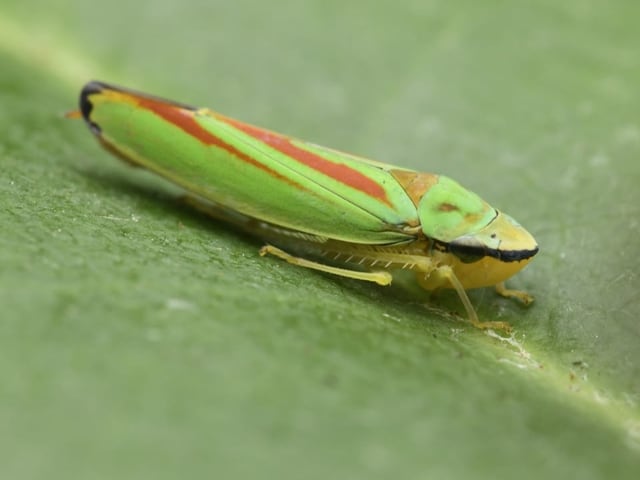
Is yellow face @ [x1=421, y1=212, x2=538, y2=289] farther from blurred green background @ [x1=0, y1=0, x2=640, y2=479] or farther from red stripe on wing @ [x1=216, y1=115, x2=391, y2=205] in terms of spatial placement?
red stripe on wing @ [x1=216, y1=115, x2=391, y2=205]

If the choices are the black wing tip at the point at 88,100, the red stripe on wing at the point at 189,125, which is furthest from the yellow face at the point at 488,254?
the black wing tip at the point at 88,100

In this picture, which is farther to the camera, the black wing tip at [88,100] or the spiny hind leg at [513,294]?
the black wing tip at [88,100]

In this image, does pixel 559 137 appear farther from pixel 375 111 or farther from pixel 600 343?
pixel 600 343

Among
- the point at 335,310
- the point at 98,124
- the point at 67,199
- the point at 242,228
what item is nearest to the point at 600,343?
the point at 335,310

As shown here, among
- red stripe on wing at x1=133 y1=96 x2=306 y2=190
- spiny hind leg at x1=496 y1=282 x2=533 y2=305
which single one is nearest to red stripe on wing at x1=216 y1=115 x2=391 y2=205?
red stripe on wing at x1=133 y1=96 x2=306 y2=190

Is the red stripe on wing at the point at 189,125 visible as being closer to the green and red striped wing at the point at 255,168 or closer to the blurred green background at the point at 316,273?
the green and red striped wing at the point at 255,168
